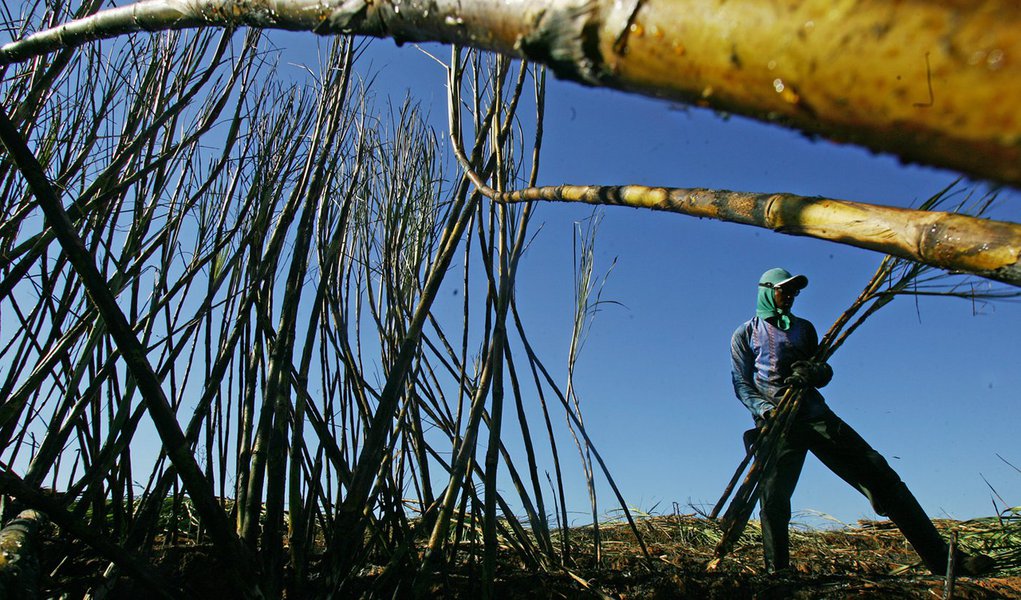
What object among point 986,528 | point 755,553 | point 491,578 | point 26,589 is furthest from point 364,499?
point 986,528

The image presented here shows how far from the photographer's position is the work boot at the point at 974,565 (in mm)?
2402

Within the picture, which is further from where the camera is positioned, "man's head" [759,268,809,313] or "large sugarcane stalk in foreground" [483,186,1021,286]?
"man's head" [759,268,809,313]

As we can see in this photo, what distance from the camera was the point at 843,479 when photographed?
272 centimetres

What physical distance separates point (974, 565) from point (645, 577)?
1.36m

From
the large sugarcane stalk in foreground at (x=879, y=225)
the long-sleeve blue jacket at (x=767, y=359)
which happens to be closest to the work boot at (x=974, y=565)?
the long-sleeve blue jacket at (x=767, y=359)

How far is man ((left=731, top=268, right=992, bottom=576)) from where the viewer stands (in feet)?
8.19

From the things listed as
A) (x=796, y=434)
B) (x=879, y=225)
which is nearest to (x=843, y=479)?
(x=796, y=434)

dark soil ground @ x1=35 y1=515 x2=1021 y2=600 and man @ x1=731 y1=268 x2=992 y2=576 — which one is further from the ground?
man @ x1=731 y1=268 x2=992 y2=576

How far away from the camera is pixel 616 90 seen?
35 centimetres

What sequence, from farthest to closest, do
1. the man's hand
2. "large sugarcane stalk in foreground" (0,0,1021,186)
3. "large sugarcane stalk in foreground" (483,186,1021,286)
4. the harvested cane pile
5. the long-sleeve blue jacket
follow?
the long-sleeve blue jacket < the man's hand < the harvested cane pile < "large sugarcane stalk in foreground" (483,186,1021,286) < "large sugarcane stalk in foreground" (0,0,1021,186)

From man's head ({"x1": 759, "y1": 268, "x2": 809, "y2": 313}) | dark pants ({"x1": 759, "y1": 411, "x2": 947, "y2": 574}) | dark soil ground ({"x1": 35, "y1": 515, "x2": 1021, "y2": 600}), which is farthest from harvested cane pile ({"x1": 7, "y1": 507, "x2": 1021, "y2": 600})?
man's head ({"x1": 759, "y1": 268, "x2": 809, "y2": 313})

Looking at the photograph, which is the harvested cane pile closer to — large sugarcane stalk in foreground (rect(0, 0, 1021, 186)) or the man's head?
the man's head

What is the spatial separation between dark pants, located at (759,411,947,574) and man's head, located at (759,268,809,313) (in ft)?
1.69

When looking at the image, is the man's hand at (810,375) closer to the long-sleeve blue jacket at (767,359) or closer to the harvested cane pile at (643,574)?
the long-sleeve blue jacket at (767,359)
